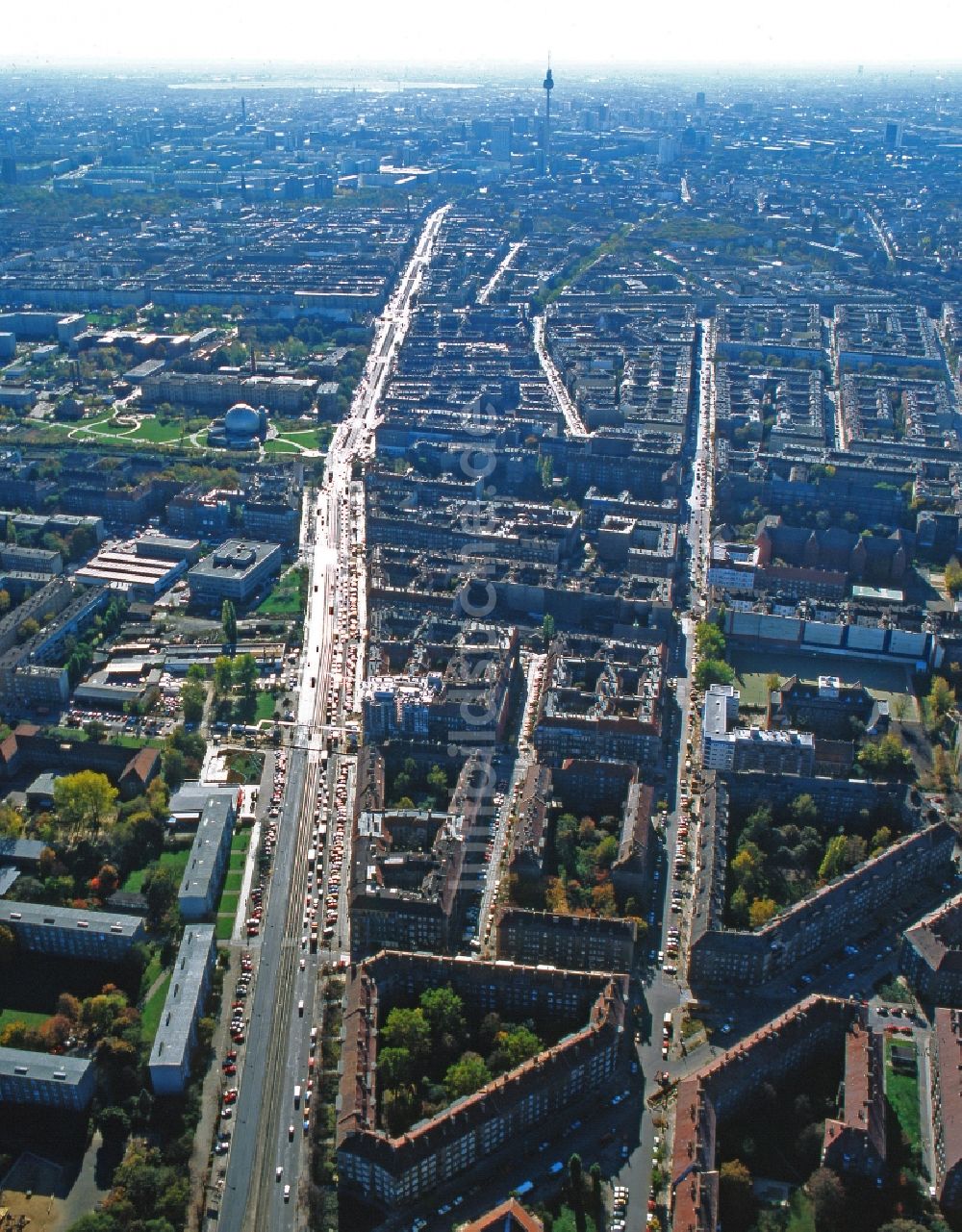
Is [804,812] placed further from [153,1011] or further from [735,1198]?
[153,1011]

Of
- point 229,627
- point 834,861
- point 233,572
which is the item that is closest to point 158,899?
point 229,627

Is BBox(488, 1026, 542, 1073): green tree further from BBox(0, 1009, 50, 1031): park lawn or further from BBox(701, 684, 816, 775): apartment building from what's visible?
BBox(701, 684, 816, 775): apartment building

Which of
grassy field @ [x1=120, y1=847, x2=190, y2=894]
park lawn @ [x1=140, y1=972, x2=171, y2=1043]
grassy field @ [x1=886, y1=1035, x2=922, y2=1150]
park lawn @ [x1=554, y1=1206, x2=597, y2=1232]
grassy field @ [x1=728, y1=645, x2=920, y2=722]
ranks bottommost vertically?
park lawn @ [x1=554, y1=1206, x2=597, y2=1232]

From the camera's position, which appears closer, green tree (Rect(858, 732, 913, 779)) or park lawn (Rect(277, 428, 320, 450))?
green tree (Rect(858, 732, 913, 779))

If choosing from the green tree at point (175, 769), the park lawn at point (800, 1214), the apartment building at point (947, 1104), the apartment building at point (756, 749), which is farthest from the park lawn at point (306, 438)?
the park lawn at point (800, 1214)

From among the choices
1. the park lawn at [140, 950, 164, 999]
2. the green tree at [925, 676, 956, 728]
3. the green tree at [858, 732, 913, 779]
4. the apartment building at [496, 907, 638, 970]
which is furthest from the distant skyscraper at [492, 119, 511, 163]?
the park lawn at [140, 950, 164, 999]

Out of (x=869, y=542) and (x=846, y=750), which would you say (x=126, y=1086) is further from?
(x=869, y=542)

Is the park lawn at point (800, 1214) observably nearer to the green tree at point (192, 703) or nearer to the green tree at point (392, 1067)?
the green tree at point (392, 1067)

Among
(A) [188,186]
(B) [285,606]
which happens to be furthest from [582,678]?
(A) [188,186]
